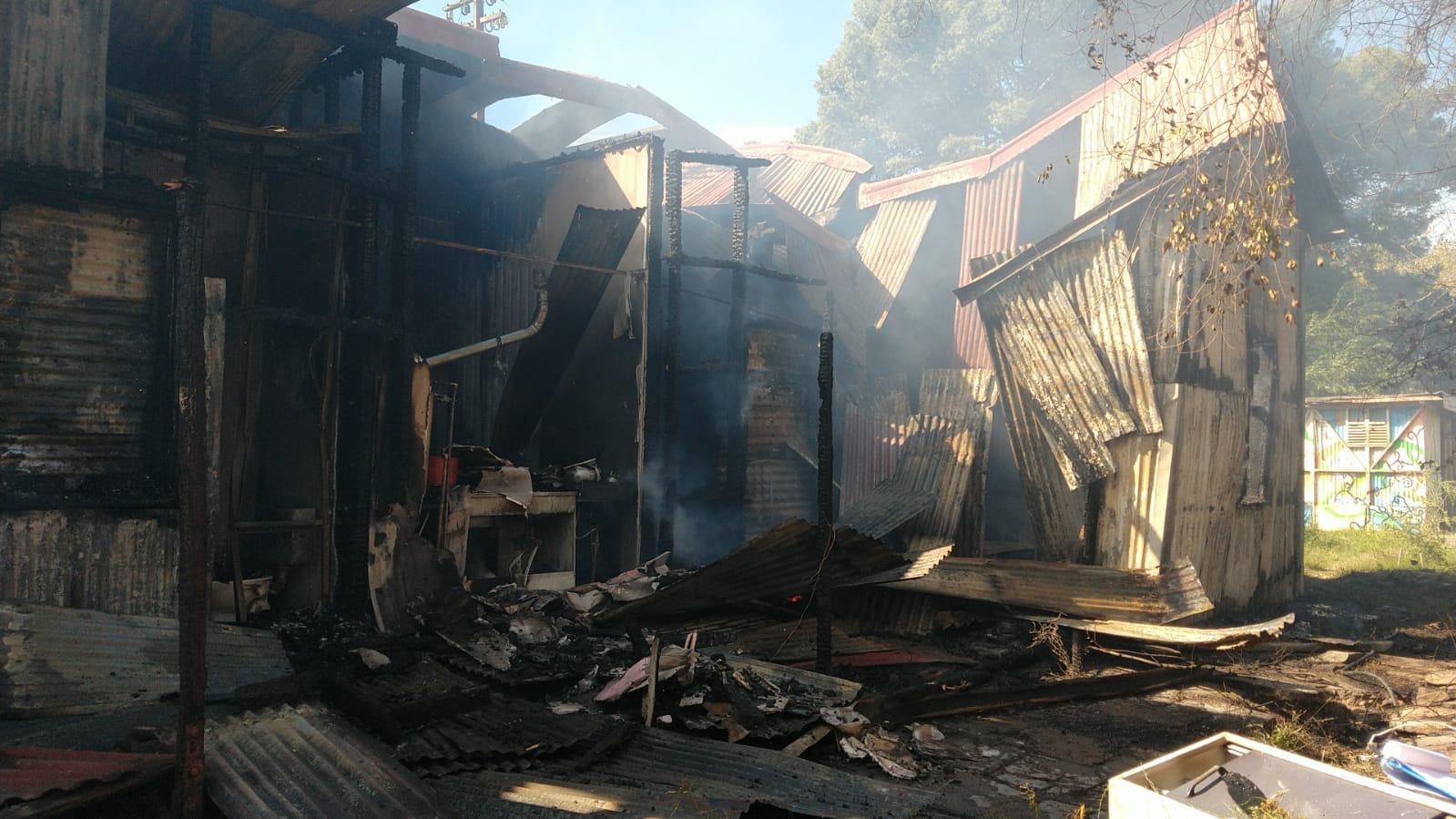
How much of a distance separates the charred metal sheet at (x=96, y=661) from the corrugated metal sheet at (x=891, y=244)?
11392 mm

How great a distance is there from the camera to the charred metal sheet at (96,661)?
5445 mm

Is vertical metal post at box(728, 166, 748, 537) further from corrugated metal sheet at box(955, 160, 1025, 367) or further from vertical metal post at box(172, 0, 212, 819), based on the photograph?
vertical metal post at box(172, 0, 212, 819)

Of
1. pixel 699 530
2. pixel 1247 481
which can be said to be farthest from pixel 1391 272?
pixel 699 530

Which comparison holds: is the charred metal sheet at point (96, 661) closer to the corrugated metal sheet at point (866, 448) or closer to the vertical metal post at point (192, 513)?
the vertical metal post at point (192, 513)

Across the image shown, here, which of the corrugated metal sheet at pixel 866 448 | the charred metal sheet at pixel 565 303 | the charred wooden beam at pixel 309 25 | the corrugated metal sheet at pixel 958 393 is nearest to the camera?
the charred wooden beam at pixel 309 25

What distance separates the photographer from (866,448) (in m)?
13.4

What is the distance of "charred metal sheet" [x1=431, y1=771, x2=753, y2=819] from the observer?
171 inches

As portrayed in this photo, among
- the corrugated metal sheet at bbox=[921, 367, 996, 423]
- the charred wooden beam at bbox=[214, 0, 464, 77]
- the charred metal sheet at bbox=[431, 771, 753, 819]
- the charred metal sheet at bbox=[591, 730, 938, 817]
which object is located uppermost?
the charred wooden beam at bbox=[214, 0, 464, 77]

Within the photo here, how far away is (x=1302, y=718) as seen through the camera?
22.2 ft

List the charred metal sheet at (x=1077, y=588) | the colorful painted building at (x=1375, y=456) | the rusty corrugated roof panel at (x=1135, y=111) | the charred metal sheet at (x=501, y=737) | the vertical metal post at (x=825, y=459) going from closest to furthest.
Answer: the charred metal sheet at (x=501, y=737) → the vertical metal post at (x=825, y=459) → the charred metal sheet at (x=1077, y=588) → the rusty corrugated roof panel at (x=1135, y=111) → the colorful painted building at (x=1375, y=456)

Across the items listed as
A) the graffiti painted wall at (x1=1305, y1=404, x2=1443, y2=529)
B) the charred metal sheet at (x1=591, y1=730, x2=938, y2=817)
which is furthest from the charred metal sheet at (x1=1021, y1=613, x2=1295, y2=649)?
the graffiti painted wall at (x1=1305, y1=404, x2=1443, y2=529)

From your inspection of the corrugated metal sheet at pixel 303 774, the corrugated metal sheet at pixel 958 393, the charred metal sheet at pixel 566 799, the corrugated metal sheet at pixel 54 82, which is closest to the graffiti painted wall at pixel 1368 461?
the corrugated metal sheet at pixel 958 393

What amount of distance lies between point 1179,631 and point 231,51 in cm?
932

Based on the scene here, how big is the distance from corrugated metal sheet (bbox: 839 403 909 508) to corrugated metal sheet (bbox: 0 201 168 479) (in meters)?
8.77
